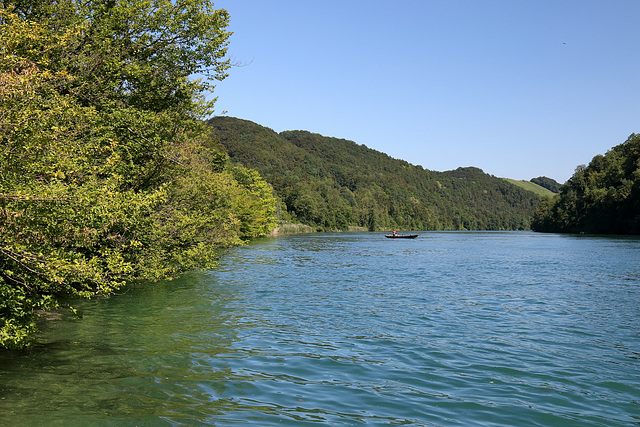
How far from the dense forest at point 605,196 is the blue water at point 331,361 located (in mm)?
98180

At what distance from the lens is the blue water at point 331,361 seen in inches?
374

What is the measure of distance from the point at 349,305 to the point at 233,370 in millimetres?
10709

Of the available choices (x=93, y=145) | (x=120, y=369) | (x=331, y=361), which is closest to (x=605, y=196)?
(x=331, y=361)

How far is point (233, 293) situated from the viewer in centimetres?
2488

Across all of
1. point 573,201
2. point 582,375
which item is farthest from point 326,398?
point 573,201

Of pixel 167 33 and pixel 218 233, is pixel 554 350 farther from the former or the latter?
pixel 218 233

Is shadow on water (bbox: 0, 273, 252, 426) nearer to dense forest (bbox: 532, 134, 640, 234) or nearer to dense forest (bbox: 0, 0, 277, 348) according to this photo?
dense forest (bbox: 0, 0, 277, 348)

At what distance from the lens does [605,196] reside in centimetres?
11400

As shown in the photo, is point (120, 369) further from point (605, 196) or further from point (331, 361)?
point (605, 196)

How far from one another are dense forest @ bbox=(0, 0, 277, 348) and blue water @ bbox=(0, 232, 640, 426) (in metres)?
1.53

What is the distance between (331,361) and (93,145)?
9.73 metres

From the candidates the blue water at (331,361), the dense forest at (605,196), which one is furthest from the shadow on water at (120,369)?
the dense forest at (605,196)

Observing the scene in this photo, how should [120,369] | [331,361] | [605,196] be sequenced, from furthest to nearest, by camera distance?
[605,196] → [331,361] → [120,369]

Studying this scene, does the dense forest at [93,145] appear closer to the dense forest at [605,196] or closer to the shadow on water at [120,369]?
the shadow on water at [120,369]
